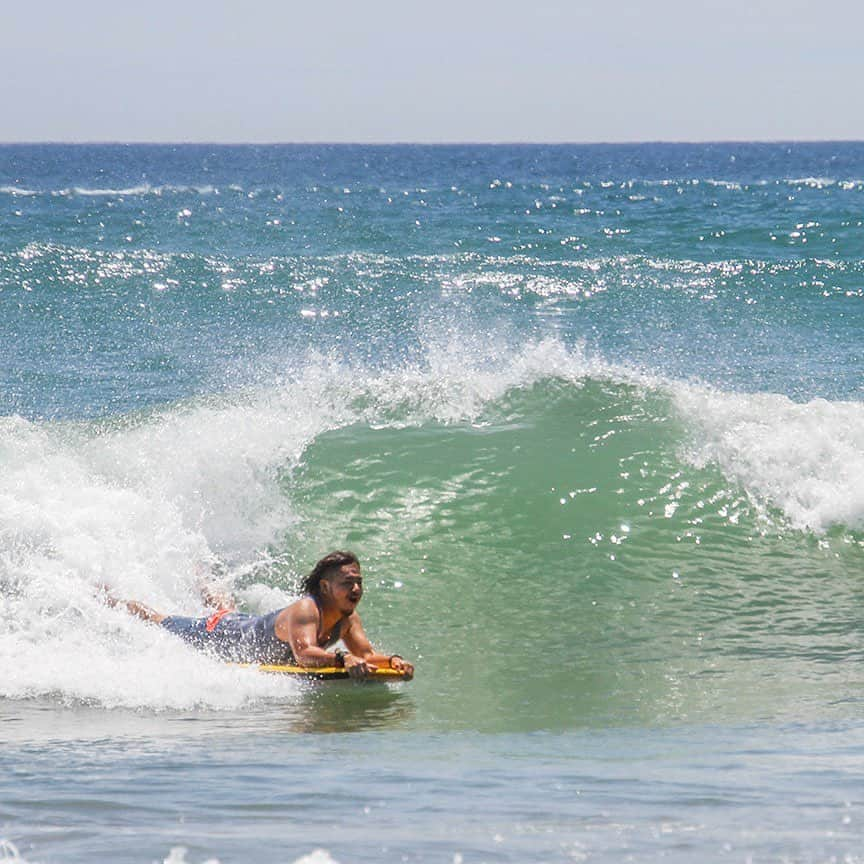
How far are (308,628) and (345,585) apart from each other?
11.0 inches

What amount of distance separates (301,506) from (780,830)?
647 centimetres

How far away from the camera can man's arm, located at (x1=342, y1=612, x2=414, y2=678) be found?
6.42 m

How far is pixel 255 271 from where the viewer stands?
2230 cm

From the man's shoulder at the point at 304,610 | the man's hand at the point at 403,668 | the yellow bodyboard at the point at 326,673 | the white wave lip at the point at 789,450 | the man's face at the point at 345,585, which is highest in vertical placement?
the white wave lip at the point at 789,450

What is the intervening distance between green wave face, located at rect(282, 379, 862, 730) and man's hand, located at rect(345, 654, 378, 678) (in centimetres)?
33

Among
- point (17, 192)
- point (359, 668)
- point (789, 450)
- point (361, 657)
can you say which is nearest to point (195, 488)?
point (361, 657)

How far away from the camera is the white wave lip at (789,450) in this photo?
9.65 metres

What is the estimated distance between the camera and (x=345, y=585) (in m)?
6.77

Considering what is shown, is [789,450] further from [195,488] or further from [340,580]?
[340,580]

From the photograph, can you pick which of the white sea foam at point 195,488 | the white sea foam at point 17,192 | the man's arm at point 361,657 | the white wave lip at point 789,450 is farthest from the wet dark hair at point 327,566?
the white sea foam at point 17,192

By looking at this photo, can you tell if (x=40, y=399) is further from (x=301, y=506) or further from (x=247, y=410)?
(x=301, y=506)

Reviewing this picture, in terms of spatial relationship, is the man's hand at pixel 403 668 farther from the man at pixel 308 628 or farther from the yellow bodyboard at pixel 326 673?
the man at pixel 308 628

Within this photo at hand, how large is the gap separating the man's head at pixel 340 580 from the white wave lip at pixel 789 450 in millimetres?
3991

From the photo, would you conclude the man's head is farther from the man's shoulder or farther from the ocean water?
the ocean water
